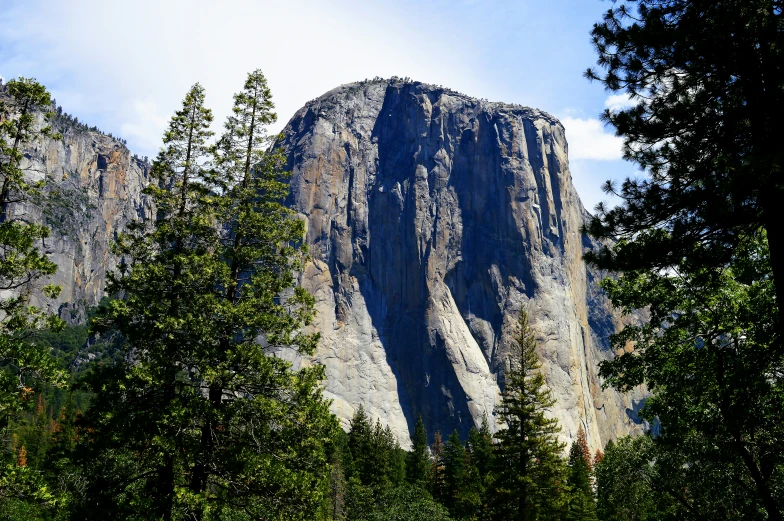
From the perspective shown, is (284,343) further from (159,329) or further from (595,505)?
(595,505)

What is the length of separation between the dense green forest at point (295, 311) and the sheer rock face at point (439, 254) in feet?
336

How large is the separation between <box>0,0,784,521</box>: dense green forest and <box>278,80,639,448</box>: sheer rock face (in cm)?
10247

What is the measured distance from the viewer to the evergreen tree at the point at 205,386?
528 inches

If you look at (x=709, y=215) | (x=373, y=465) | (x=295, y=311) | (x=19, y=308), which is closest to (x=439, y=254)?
(x=373, y=465)

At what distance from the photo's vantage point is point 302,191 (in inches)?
5517

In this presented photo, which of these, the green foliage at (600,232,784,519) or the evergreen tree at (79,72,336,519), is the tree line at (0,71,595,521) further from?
the green foliage at (600,232,784,519)

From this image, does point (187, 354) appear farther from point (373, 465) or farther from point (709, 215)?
point (373, 465)

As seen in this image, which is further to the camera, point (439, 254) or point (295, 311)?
point (439, 254)

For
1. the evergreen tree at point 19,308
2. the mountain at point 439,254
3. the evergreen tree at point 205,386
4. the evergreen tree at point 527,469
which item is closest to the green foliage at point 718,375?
the evergreen tree at point 205,386

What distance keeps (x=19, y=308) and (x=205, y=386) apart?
13.3 feet

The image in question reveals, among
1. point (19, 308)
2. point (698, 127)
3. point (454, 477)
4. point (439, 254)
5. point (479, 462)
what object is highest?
point (439, 254)

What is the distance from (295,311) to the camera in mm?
15039

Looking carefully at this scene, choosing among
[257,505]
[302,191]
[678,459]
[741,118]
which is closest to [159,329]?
[257,505]

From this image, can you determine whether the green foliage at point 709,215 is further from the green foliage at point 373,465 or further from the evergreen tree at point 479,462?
the green foliage at point 373,465
